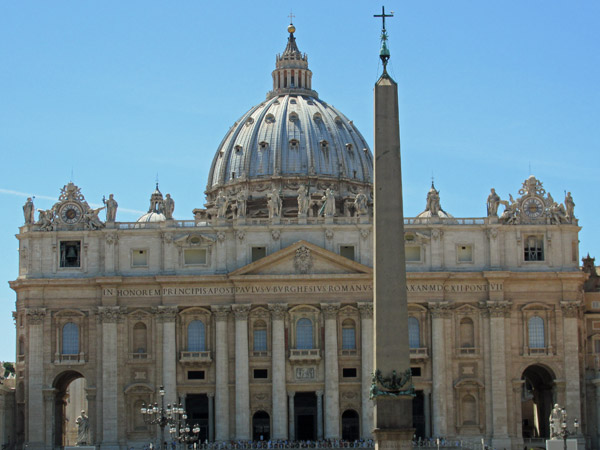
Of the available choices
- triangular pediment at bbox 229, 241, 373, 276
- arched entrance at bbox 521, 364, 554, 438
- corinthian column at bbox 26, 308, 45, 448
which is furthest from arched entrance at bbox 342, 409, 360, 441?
corinthian column at bbox 26, 308, 45, 448

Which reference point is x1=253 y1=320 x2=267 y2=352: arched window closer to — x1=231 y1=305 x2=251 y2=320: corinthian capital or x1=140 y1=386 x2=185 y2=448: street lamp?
x1=231 y1=305 x2=251 y2=320: corinthian capital

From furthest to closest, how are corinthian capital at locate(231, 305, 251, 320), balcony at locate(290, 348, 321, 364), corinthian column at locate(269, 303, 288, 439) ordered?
corinthian capital at locate(231, 305, 251, 320) → balcony at locate(290, 348, 321, 364) → corinthian column at locate(269, 303, 288, 439)

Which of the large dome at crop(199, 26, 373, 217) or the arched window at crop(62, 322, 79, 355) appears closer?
the arched window at crop(62, 322, 79, 355)

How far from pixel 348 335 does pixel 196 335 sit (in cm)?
946

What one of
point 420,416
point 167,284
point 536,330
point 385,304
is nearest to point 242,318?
point 167,284

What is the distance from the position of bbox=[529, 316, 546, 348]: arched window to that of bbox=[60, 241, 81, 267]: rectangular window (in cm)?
2861


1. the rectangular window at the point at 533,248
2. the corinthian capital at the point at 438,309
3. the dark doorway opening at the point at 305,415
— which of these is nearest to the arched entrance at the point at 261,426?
the dark doorway opening at the point at 305,415

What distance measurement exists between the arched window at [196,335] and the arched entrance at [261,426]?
534 centimetres

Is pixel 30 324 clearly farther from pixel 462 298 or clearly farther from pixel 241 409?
pixel 462 298

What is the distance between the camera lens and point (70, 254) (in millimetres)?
88312

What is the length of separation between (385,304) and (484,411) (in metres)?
50.6

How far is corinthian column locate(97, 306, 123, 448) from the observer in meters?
85.1

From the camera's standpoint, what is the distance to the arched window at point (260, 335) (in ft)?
285

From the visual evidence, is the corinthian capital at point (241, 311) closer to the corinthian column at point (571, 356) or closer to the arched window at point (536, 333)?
the arched window at point (536, 333)
